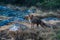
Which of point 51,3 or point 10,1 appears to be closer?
point 51,3

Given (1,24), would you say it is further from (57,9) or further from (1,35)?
(57,9)

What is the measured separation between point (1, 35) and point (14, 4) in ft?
40.4

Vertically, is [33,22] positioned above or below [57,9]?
above

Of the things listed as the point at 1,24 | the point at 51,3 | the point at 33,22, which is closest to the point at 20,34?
the point at 33,22

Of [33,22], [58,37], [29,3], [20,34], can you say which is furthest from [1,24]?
[29,3]

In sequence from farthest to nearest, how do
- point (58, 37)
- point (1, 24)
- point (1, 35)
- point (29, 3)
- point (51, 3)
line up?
1. point (29, 3)
2. point (51, 3)
3. point (1, 24)
4. point (1, 35)
5. point (58, 37)

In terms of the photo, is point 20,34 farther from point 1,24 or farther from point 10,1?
point 10,1

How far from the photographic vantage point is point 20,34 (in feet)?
26.5

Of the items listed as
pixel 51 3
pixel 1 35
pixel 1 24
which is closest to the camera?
pixel 1 35

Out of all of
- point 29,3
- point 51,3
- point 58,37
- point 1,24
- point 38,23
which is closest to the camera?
point 58,37

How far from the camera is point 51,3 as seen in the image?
57.0ft

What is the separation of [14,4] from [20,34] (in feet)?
42.8

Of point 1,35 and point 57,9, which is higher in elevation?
point 1,35

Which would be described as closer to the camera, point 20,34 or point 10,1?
point 20,34
